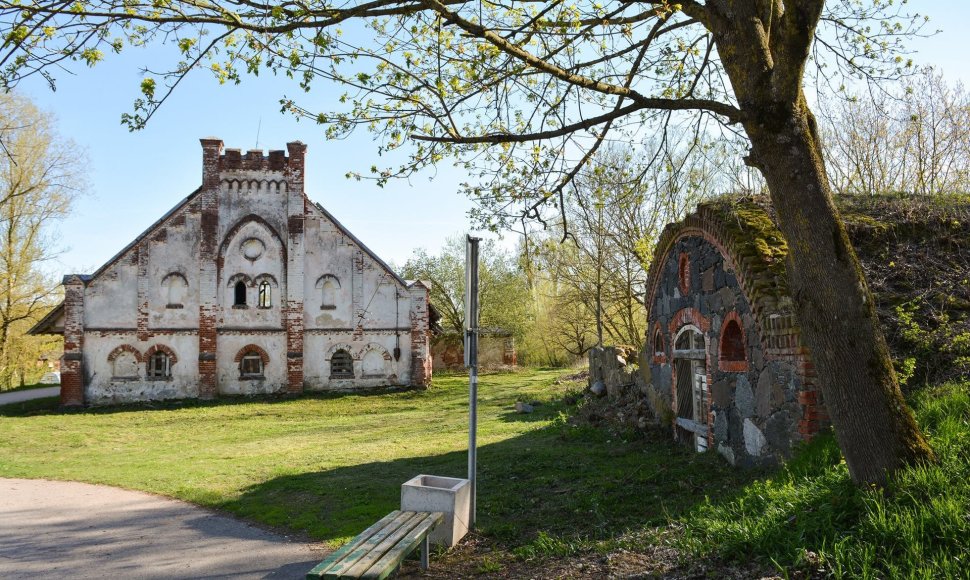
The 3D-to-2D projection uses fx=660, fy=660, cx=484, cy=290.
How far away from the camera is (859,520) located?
4.31m

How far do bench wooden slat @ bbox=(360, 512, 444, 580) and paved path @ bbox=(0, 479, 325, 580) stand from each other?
123 cm

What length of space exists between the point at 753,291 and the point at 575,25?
3.71m

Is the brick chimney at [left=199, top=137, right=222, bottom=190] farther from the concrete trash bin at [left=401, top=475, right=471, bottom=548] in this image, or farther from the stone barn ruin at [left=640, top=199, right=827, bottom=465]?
the concrete trash bin at [left=401, top=475, right=471, bottom=548]

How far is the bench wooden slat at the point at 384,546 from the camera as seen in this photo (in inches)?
180

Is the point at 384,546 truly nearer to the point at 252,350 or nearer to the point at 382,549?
the point at 382,549

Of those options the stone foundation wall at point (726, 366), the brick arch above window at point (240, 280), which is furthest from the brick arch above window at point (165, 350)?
the stone foundation wall at point (726, 366)

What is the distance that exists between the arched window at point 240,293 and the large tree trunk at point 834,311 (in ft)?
82.6

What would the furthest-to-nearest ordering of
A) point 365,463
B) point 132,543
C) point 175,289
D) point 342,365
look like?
point 342,365 < point 175,289 < point 365,463 < point 132,543

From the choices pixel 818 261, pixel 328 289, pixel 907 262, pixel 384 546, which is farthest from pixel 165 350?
pixel 818 261

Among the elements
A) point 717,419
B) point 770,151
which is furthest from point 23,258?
point 770,151

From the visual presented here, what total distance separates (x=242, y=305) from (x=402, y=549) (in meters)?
23.6

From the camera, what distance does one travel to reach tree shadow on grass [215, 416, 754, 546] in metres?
6.88

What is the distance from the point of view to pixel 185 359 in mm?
26172

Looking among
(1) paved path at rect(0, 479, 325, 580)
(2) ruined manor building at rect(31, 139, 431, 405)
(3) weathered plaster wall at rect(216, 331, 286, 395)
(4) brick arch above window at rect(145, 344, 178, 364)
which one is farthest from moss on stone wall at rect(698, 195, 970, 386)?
(4) brick arch above window at rect(145, 344, 178, 364)
